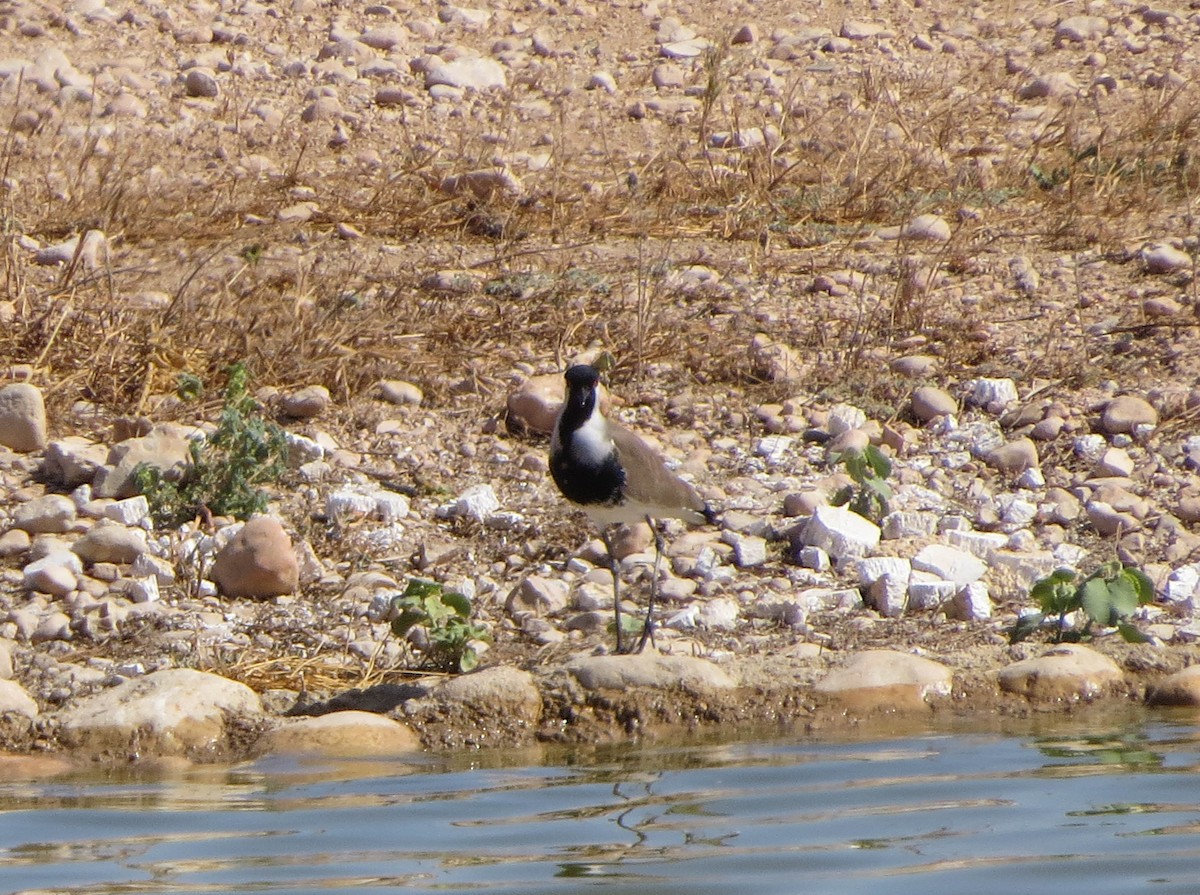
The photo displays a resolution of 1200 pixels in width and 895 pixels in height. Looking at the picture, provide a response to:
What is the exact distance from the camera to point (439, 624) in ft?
17.8

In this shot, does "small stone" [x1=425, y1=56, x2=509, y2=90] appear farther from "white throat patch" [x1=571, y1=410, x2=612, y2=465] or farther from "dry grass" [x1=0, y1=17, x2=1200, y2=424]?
"white throat patch" [x1=571, y1=410, x2=612, y2=465]

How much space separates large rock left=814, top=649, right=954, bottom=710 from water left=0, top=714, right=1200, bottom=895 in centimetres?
19

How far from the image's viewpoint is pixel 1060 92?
12.1 metres

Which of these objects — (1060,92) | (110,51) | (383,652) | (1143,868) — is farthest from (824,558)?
(110,51)

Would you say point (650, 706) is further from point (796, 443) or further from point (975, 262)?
point (975, 262)

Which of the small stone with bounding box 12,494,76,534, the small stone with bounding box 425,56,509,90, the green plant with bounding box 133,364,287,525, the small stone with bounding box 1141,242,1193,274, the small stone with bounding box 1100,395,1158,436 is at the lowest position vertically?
the small stone with bounding box 12,494,76,534

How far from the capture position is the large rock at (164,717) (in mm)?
4926

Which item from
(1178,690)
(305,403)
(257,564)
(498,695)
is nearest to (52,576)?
(257,564)

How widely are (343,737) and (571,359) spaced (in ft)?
11.4

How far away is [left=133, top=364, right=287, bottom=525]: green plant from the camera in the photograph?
6.59 metres

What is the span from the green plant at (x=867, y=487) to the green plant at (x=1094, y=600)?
1.06m

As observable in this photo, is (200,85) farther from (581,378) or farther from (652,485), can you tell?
(652,485)

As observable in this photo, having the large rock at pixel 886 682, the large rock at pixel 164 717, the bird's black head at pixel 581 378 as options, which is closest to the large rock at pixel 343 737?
the large rock at pixel 164 717

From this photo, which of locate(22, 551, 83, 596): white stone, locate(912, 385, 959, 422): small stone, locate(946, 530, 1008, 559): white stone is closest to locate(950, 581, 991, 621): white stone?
locate(946, 530, 1008, 559): white stone
